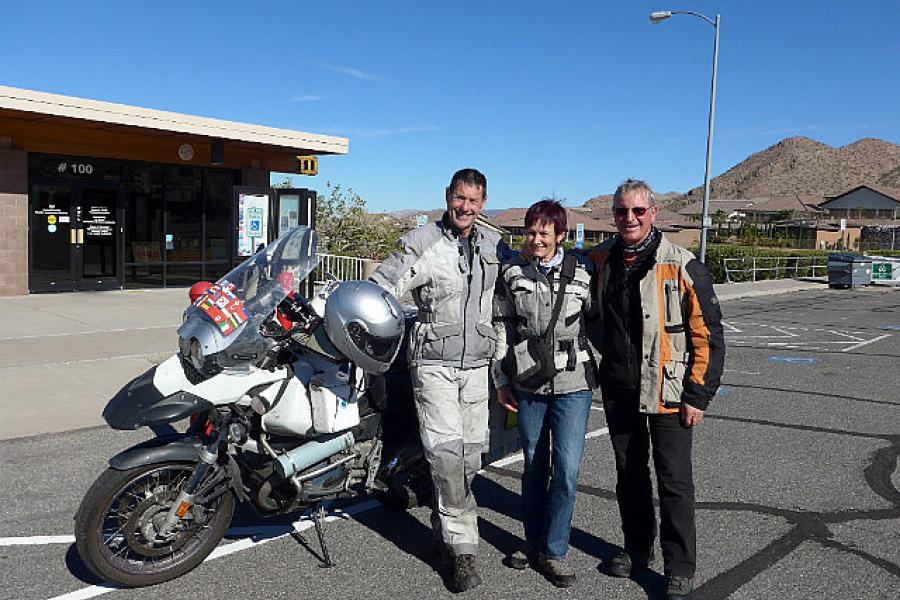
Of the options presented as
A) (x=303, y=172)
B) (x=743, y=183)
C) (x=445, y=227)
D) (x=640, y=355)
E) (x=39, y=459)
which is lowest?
(x=39, y=459)

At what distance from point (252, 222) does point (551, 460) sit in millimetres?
11140

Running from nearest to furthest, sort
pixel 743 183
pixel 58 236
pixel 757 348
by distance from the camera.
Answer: pixel 757 348, pixel 58 236, pixel 743 183

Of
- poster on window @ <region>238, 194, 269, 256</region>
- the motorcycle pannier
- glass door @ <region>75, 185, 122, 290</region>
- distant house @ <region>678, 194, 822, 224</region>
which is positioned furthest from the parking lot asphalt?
distant house @ <region>678, 194, 822, 224</region>

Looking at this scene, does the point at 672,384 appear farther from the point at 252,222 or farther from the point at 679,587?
A: the point at 252,222

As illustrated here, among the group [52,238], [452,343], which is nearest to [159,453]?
[452,343]

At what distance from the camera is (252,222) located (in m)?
13.9

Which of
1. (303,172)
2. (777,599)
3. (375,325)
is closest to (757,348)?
(777,599)

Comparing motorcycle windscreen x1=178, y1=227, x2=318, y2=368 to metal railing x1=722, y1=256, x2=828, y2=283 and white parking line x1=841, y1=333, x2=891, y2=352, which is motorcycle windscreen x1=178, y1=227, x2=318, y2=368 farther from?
metal railing x1=722, y1=256, x2=828, y2=283

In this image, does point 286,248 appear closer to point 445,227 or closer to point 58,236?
point 445,227

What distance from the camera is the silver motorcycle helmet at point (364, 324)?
3.45m

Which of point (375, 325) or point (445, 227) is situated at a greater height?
point (445, 227)

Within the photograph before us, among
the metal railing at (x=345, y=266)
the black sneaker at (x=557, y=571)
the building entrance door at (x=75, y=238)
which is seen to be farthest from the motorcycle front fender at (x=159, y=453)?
the building entrance door at (x=75, y=238)

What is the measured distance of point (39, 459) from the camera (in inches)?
214

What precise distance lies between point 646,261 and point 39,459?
14.3 feet
